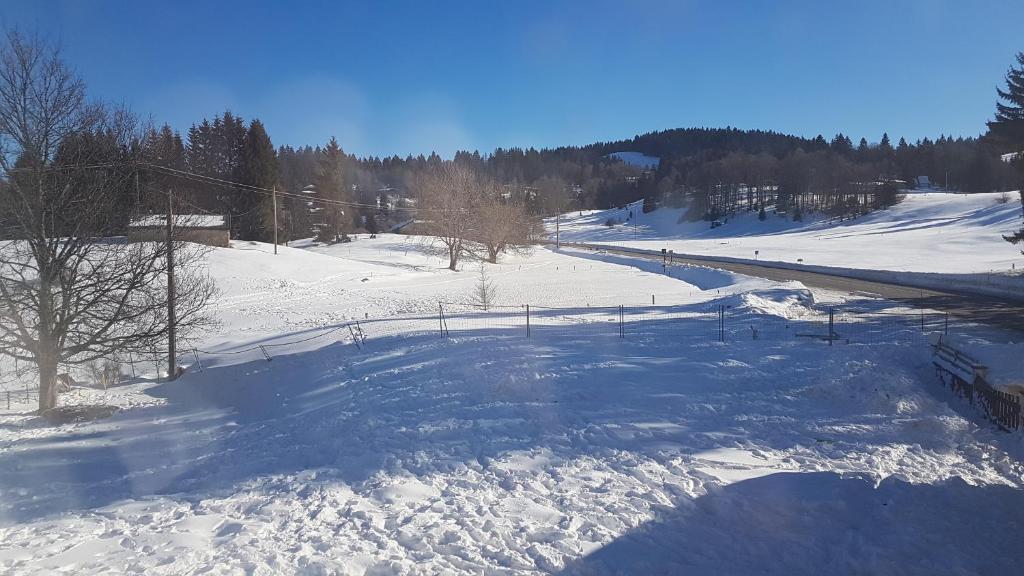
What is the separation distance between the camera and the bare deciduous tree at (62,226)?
11523 millimetres

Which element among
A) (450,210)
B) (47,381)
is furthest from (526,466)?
(450,210)

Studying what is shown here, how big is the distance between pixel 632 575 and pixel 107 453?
926cm

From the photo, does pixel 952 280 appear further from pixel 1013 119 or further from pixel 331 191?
pixel 331 191

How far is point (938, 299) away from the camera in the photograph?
79.4 ft

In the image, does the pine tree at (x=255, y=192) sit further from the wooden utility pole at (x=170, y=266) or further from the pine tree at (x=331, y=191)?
the wooden utility pole at (x=170, y=266)

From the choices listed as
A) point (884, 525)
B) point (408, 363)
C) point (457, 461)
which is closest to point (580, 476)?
point (457, 461)

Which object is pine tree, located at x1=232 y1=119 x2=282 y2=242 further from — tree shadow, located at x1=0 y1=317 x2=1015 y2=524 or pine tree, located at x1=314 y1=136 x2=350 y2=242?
tree shadow, located at x1=0 y1=317 x2=1015 y2=524

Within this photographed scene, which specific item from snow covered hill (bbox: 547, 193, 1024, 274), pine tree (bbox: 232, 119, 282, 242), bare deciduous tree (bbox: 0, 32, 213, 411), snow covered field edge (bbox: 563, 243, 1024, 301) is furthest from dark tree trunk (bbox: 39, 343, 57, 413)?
snow covered hill (bbox: 547, 193, 1024, 274)

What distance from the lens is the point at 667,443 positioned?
8.71 m

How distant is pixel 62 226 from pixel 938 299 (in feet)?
98.5

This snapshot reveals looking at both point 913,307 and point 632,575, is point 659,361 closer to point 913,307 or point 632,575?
point 632,575

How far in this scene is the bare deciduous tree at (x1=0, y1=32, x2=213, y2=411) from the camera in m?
11.5

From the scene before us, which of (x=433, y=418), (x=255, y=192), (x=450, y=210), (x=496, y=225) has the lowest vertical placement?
(x=433, y=418)

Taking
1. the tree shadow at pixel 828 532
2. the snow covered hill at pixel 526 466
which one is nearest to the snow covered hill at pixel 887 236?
the snow covered hill at pixel 526 466
